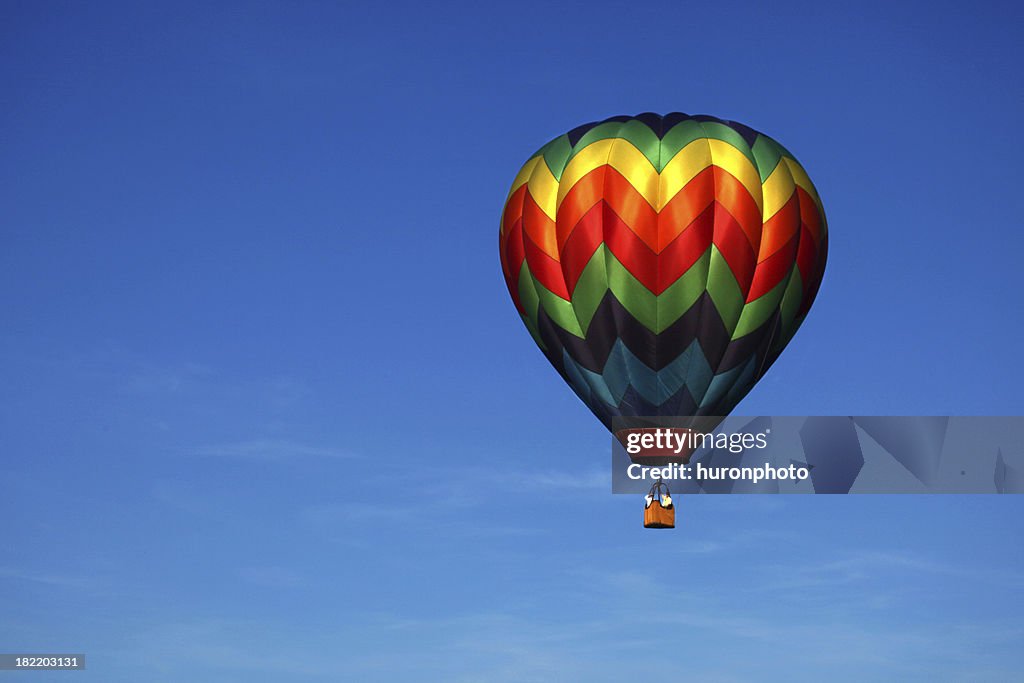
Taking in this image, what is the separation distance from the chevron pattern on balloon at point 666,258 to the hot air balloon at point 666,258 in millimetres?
22

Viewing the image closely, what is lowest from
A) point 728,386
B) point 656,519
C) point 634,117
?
point 656,519

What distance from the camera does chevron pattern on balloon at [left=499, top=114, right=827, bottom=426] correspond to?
4047cm

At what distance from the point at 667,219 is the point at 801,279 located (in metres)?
3.64

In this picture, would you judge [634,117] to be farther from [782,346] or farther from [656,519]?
[656,519]

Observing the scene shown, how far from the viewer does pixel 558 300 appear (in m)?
41.5

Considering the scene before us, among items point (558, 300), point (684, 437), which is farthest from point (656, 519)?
point (558, 300)

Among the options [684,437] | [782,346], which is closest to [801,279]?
[782,346]

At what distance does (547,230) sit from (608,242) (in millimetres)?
1646

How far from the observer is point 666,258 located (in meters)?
40.4

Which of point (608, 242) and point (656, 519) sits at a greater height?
point (608, 242)

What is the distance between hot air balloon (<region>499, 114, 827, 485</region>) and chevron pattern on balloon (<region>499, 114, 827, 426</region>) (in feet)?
0.07

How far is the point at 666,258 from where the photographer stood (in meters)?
40.4

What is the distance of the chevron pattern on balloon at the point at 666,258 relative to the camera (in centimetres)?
4047

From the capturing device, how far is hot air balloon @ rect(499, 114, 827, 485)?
133 ft
